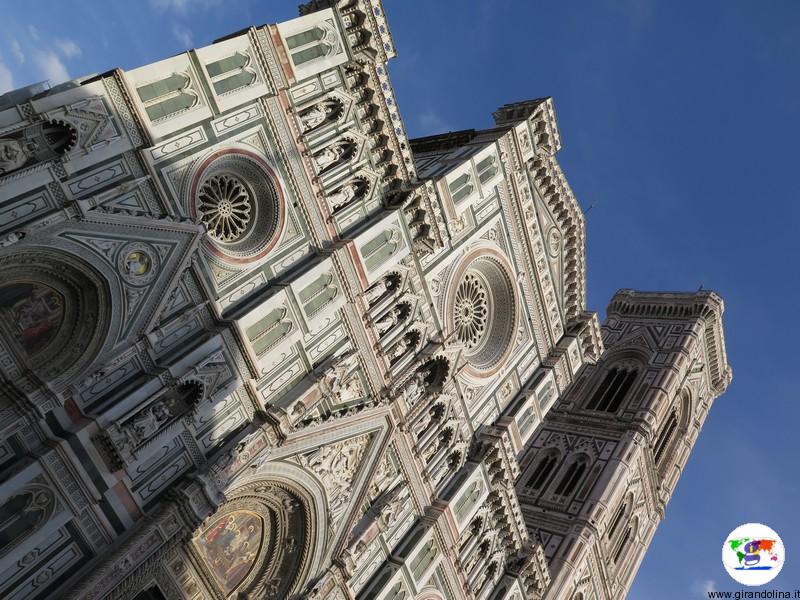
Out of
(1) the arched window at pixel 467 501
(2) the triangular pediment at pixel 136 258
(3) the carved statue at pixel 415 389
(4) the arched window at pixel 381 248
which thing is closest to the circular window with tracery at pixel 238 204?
(2) the triangular pediment at pixel 136 258

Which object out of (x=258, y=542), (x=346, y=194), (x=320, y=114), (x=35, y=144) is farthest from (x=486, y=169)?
(x=35, y=144)

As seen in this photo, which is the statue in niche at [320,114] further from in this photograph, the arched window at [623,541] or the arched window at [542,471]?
the arched window at [623,541]

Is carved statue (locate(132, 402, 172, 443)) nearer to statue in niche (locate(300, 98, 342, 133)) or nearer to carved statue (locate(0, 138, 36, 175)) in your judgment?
carved statue (locate(0, 138, 36, 175))

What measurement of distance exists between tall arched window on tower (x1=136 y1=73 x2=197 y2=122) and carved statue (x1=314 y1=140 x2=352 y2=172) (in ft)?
12.7

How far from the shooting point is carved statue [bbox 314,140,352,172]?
17922mm

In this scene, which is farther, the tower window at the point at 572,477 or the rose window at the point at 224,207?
the tower window at the point at 572,477

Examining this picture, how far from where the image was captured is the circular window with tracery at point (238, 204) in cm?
1530

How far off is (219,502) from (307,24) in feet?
38.2

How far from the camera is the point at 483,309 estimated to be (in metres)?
24.6

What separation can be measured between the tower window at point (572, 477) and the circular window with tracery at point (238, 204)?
2652 cm

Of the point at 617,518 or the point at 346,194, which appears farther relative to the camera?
the point at 617,518

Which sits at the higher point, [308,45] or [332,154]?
[308,45]

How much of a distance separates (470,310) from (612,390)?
2434cm

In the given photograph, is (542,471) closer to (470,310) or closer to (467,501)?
(467,501)
